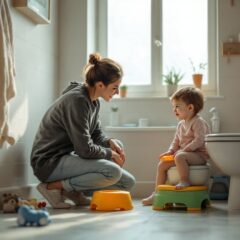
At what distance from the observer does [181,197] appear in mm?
2820

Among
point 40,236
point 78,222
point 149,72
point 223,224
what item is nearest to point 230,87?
point 149,72

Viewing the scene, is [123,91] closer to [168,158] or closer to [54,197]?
[168,158]

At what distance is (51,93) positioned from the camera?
3.66 metres

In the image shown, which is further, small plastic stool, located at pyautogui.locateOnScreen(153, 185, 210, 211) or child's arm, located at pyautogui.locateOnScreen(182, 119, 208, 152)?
child's arm, located at pyautogui.locateOnScreen(182, 119, 208, 152)

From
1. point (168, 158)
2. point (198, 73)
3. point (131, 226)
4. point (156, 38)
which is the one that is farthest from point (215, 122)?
point (131, 226)

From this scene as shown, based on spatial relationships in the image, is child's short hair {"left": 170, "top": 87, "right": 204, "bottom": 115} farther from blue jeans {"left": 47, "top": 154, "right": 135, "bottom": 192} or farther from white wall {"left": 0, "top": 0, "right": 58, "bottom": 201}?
white wall {"left": 0, "top": 0, "right": 58, "bottom": 201}

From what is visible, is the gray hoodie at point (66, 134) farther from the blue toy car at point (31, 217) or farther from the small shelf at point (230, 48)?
the small shelf at point (230, 48)

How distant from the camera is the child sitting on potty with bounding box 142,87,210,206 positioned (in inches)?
118

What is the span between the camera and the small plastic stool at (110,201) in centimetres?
271

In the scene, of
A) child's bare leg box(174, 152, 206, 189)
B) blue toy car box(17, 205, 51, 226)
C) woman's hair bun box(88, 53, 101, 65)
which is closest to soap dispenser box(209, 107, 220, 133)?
child's bare leg box(174, 152, 206, 189)

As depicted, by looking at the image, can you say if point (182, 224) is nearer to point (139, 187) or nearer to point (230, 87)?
point (139, 187)

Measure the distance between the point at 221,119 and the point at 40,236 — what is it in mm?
2161

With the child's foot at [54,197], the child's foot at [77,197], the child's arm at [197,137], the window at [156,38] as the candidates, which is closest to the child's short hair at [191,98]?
the child's arm at [197,137]

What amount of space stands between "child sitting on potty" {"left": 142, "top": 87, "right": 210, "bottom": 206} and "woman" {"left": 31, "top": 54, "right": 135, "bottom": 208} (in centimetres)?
31
